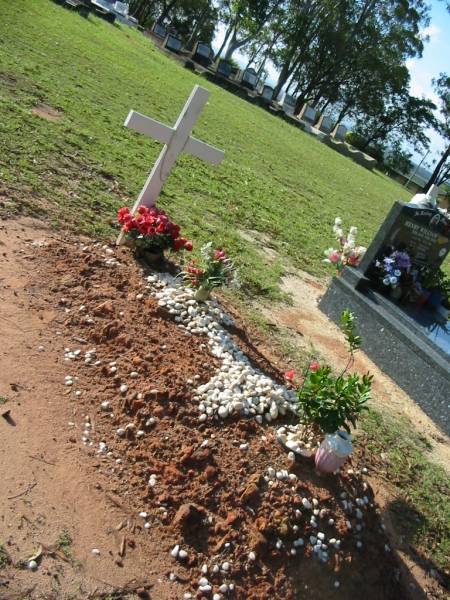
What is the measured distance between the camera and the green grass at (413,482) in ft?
13.7

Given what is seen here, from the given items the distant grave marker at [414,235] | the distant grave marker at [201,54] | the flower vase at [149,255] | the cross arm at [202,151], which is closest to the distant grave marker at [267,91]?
the distant grave marker at [201,54]

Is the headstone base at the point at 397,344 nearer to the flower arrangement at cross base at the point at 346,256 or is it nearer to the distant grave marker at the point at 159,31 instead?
the flower arrangement at cross base at the point at 346,256

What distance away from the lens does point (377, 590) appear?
350 centimetres

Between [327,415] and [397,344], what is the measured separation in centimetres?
330

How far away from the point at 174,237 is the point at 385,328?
9.72 ft

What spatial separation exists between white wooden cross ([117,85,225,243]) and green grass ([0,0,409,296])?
0.83 meters

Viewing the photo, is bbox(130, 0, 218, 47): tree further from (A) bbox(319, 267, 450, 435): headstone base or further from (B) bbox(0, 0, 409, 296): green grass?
(A) bbox(319, 267, 450, 435): headstone base

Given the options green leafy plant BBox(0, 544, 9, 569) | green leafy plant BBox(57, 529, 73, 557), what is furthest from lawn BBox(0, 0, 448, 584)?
green leafy plant BBox(0, 544, 9, 569)

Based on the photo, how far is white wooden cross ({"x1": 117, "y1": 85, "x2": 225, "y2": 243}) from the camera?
5.29 meters

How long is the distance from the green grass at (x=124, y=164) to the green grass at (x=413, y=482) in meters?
2.25

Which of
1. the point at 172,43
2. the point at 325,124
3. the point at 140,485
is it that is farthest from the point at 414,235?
the point at 325,124

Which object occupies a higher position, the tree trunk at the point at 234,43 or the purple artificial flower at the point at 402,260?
the tree trunk at the point at 234,43

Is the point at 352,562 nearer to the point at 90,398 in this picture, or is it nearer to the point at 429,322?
the point at 90,398

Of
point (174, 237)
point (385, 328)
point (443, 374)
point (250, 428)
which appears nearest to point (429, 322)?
point (385, 328)
